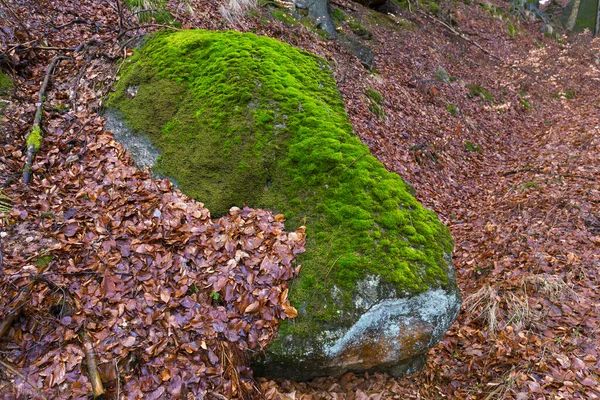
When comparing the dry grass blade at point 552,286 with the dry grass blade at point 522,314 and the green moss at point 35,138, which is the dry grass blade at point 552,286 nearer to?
the dry grass blade at point 522,314

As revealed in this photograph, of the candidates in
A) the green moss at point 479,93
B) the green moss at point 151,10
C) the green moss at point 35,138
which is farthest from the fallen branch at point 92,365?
the green moss at point 479,93

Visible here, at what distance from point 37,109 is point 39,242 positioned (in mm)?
2241

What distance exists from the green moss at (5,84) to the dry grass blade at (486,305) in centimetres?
664

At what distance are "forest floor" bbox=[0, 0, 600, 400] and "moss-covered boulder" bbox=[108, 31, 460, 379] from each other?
265 mm

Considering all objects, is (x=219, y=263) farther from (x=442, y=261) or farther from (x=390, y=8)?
(x=390, y=8)

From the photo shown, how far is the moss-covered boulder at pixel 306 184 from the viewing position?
10.7 ft

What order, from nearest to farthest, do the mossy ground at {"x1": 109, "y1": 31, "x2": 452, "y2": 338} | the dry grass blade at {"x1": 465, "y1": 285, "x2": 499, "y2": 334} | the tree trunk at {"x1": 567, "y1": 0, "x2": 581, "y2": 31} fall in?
the mossy ground at {"x1": 109, "y1": 31, "x2": 452, "y2": 338}, the dry grass blade at {"x1": 465, "y1": 285, "x2": 499, "y2": 334}, the tree trunk at {"x1": 567, "y1": 0, "x2": 581, "y2": 31}

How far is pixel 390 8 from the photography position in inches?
541

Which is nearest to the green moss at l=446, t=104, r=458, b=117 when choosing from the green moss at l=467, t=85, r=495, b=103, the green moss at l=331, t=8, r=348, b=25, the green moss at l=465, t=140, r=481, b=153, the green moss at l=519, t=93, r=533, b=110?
the green moss at l=465, t=140, r=481, b=153

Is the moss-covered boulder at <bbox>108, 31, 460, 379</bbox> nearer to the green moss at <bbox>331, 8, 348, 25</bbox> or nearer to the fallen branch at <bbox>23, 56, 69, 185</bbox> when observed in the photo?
the fallen branch at <bbox>23, 56, 69, 185</bbox>

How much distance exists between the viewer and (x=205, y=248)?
11.8 ft

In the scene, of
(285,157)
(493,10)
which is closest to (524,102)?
(493,10)

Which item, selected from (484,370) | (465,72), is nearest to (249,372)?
(484,370)

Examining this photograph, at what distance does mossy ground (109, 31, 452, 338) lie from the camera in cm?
347
